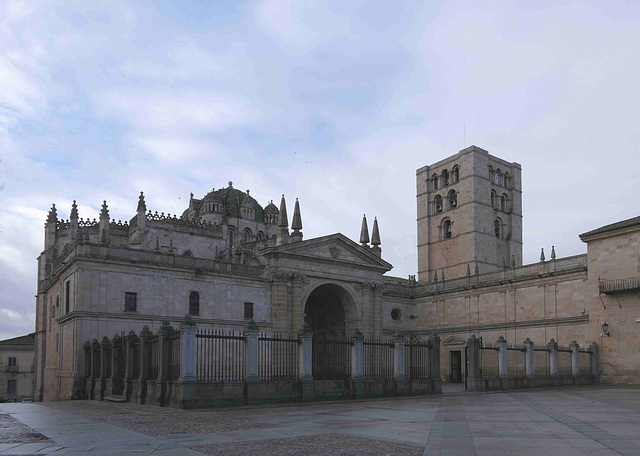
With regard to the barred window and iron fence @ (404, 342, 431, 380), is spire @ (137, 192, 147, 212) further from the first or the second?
iron fence @ (404, 342, 431, 380)

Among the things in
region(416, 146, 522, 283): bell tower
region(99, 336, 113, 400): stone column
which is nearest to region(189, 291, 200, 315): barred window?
region(99, 336, 113, 400): stone column

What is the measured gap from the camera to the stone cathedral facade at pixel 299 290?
3406cm

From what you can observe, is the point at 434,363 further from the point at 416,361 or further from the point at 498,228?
the point at 498,228

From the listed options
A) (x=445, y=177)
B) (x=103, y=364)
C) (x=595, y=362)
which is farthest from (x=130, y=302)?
(x=445, y=177)

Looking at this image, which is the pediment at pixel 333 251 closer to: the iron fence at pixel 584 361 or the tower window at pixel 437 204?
the iron fence at pixel 584 361

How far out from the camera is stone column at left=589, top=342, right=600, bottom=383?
3494 cm

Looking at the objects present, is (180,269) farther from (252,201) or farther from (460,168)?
(460,168)

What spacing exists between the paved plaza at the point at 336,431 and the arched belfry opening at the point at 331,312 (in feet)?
83.1

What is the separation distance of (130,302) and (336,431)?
24.2 m

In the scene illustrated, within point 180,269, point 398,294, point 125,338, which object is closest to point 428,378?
point 125,338

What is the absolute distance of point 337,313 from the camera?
4744 cm

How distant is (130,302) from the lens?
35188 millimetres

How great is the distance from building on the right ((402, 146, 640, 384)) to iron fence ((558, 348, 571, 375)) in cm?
187

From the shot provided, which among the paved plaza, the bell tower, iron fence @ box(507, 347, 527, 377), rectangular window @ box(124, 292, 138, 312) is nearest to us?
the paved plaza
